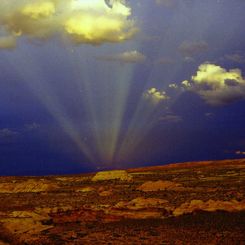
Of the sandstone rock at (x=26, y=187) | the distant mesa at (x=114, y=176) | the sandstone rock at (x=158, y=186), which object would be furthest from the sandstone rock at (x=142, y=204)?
the distant mesa at (x=114, y=176)

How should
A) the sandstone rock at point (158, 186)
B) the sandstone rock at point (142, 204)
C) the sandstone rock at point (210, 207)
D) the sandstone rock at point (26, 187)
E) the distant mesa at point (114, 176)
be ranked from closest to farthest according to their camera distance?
the sandstone rock at point (210, 207) → the sandstone rock at point (142, 204) → the sandstone rock at point (158, 186) → the sandstone rock at point (26, 187) → the distant mesa at point (114, 176)

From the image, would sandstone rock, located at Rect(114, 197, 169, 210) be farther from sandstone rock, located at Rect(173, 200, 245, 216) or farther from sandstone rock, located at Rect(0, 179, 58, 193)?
sandstone rock, located at Rect(0, 179, 58, 193)

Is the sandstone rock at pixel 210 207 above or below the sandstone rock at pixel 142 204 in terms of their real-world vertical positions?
below

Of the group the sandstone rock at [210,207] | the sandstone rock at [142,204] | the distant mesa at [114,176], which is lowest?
the sandstone rock at [210,207]

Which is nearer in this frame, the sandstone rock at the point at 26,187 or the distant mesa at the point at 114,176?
the sandstone rock at the point at 26,187

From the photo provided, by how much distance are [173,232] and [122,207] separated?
11080 millimetres

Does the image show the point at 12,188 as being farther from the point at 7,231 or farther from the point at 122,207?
the point at 7,231

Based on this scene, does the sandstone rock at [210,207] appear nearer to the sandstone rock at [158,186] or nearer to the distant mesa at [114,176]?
the sandstone rock at [158,186]

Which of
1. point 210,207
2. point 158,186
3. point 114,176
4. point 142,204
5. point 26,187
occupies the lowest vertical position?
point 210,207

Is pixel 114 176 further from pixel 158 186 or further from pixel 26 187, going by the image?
pixel 158 186

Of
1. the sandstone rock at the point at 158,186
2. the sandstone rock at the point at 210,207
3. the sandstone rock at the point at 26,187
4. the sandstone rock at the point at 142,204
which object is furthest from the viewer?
the sandstone rock at the point at 26,187

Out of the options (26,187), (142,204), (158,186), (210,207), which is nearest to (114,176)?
(26,187)

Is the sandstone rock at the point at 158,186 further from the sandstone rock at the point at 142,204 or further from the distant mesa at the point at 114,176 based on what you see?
the distant mesa at the point at 114,176

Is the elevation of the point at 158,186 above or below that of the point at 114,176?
below
